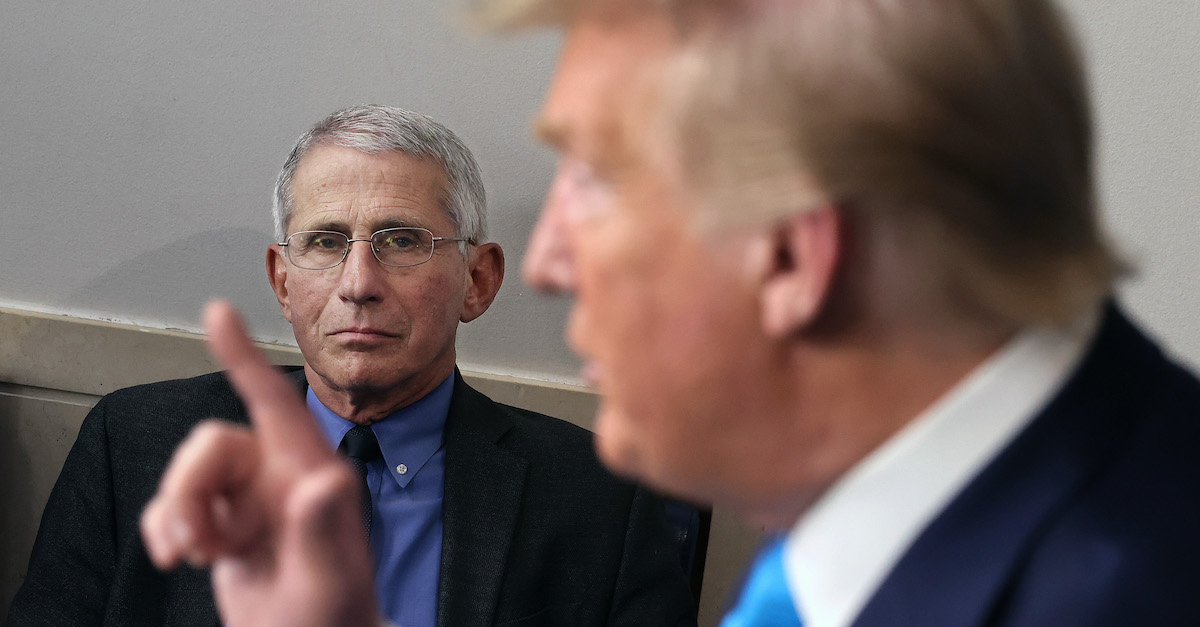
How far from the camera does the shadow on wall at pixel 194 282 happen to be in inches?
85.5

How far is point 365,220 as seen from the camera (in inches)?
68.4

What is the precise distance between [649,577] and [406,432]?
0.50 m

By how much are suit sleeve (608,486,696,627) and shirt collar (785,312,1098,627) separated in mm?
1243

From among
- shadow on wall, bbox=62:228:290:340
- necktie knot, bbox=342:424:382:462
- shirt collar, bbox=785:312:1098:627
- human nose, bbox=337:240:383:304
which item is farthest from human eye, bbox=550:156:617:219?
shadow on wall, bbox=62:228:290:340

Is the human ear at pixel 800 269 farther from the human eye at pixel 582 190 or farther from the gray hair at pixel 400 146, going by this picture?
the gray hair at pixel 400 146

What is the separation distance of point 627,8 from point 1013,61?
0.19 meters

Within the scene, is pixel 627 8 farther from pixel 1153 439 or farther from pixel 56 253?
pixel 56 253

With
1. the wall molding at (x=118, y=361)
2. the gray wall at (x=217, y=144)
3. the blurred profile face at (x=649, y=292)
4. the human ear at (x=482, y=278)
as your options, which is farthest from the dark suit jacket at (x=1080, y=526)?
the wall molding at (x=118, y=361)

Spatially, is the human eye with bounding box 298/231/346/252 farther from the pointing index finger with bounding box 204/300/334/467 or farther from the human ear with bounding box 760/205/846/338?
the human ear with bounding box 760/205/846/338

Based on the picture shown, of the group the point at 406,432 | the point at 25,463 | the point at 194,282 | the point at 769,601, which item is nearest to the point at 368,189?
the point at 406,432

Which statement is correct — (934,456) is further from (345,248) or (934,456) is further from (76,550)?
(76,550)

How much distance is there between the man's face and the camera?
1.72 m

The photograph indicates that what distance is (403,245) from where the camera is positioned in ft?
5.79

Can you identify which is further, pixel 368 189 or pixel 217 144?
pixel 217 144
